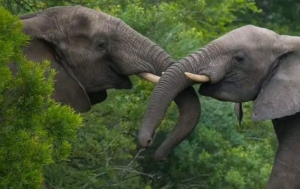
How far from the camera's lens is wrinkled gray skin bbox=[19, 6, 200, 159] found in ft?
38.8

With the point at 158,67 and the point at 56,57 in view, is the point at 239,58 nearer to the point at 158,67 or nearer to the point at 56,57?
the point at 158,67

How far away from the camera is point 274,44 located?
12.1m

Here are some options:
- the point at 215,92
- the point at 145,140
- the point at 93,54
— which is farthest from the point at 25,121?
the point at 215,92

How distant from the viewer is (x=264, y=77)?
12094 millimetres

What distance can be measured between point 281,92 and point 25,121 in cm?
299

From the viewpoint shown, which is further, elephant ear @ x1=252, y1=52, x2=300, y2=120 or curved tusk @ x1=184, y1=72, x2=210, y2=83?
elephant ear @ x1=252, y1=52, x2=300, y2=120

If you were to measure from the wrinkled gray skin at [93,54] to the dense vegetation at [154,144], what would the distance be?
1.11m

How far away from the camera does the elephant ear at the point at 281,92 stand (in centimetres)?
1203

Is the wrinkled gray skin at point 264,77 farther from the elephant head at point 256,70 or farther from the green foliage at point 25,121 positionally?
the green foliage at point 25,121

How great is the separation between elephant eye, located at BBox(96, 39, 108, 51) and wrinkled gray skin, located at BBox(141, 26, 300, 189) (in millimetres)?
669

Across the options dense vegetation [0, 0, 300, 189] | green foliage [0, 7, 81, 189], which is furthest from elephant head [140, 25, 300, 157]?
green foliage [0, 7, 81, 189]

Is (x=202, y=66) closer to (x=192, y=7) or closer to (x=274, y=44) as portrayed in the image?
(x=274, y=44)

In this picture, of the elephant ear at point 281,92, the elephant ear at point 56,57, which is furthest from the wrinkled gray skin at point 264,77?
the elephant ear at point 56,57

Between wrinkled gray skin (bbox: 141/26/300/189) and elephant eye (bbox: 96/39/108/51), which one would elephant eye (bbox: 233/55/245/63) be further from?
elephant eye (bbox: 96/39/108/51)
